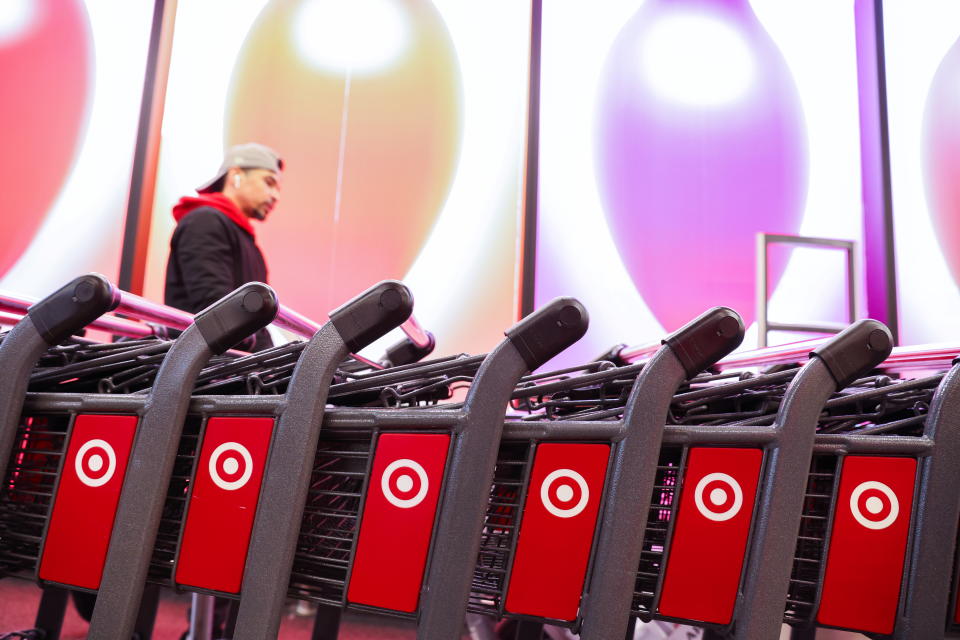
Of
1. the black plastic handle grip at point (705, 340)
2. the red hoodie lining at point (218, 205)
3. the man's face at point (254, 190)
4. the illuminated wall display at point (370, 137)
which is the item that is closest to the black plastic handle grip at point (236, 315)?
the black plastic handle grip at point (705, 340)

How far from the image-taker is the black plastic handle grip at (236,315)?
3.52 ft

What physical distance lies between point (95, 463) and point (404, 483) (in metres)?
0.41

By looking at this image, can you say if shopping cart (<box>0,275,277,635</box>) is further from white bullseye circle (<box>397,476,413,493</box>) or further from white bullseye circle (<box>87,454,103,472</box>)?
white bullseye circle (<box>397,476,413,493</box>)

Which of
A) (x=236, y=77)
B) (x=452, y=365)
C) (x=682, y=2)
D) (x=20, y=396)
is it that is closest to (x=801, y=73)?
(x=682, y=2)

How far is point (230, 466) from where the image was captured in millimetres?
1050

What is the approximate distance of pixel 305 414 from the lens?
1.02 metres

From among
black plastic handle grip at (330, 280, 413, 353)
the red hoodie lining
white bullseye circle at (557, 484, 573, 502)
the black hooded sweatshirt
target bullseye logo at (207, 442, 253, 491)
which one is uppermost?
the red hoodie lining

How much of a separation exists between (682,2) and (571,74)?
0.78 meters

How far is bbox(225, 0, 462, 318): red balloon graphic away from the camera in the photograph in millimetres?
4168

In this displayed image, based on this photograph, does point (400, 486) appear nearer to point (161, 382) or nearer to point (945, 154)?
point (161, 382)

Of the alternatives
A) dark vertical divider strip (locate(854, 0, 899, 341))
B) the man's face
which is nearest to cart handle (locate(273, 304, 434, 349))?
the man's face

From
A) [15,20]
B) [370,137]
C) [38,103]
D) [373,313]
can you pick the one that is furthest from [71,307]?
[15,20]

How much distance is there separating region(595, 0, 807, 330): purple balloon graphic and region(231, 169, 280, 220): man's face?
6.18 feet

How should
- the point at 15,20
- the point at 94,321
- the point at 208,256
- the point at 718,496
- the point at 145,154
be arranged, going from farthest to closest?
the point at 15,20 < the point at 145,154 < the point at 208,256 < the point at 94,321 < the point at 718,496
